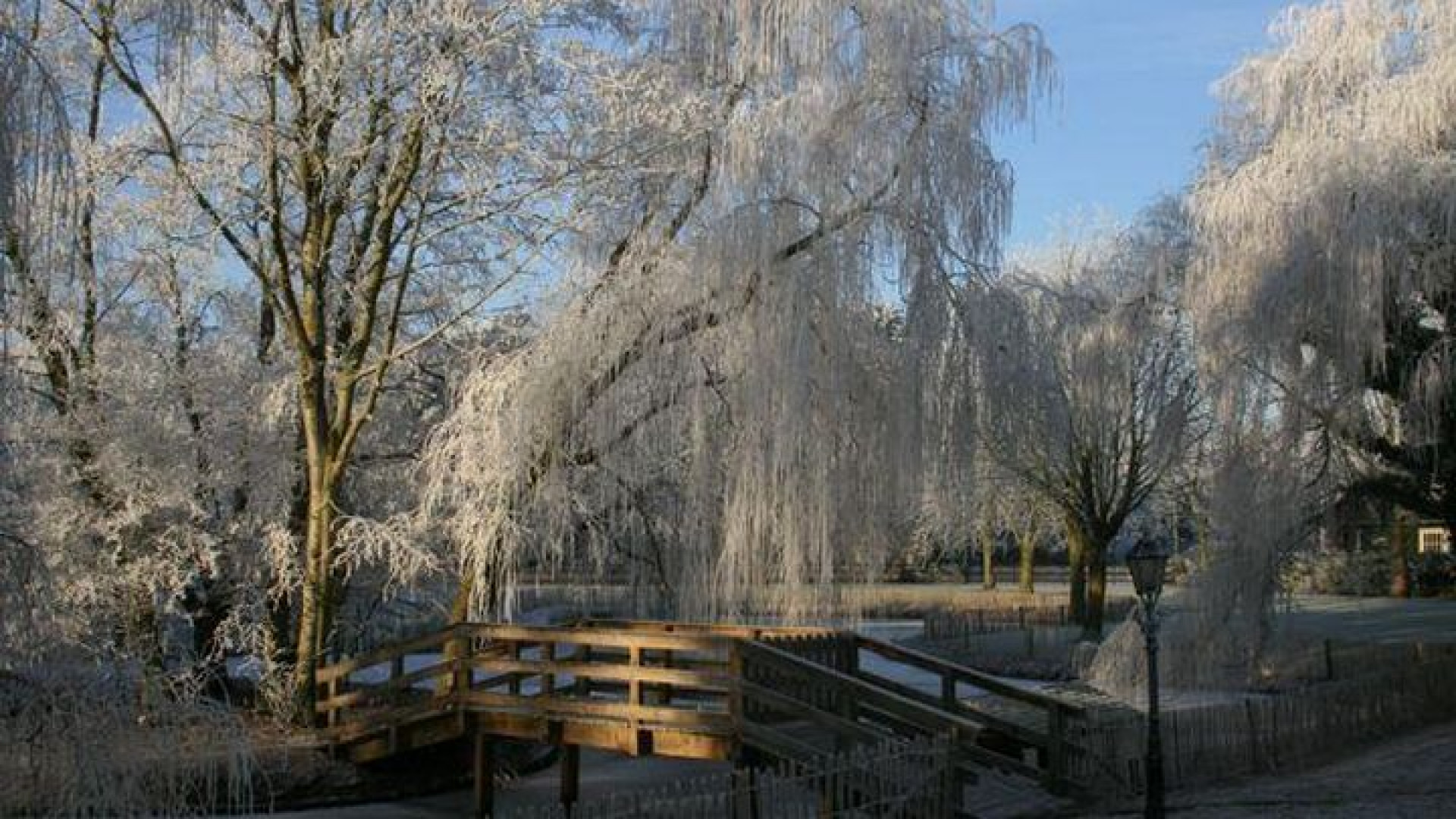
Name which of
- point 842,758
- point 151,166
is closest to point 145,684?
point 842,758

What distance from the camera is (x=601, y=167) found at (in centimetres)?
1605

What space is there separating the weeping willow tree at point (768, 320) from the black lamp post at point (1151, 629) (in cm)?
226

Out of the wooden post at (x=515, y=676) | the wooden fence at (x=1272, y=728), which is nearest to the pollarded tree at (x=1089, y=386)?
the wooden fence at (x=1272, y=728)

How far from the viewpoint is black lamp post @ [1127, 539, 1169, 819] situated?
470 inches

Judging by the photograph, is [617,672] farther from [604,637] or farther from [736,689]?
[736,689]

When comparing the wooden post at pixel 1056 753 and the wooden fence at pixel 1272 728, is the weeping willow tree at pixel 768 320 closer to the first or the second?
the wooden post at pixel 1056 753

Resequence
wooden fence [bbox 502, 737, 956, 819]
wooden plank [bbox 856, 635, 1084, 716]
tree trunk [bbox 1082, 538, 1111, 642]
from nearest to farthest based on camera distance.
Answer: wooden fence [bbox 502, 737, 956, 819] < wooden plank [bbox 856, 635, 1084, 716] < tree trunk [bbox 1082, 538, 1111, 642]

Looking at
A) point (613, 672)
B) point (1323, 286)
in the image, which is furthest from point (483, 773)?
point (1323, 286)

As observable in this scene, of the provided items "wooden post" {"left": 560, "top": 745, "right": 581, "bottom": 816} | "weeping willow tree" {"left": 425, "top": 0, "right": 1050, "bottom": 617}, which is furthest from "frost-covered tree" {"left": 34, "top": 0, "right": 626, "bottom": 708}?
"wooden post" {"left": 560, "top": 745, "right": 581, "bottom": 816}

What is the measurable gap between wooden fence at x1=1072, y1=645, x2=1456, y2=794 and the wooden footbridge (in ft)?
1.85

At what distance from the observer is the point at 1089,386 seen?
25.1 metres

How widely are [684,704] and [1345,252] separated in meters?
9.48

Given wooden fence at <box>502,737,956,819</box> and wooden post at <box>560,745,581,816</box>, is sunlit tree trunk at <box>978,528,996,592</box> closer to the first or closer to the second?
wooden post at <box>560,745,581,816</box>

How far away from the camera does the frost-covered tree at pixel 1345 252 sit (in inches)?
666
